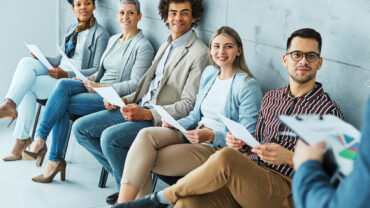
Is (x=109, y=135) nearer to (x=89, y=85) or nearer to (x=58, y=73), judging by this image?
(x=89, y=85)

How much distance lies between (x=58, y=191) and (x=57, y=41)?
276cm

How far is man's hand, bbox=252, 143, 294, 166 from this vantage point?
6.95ft

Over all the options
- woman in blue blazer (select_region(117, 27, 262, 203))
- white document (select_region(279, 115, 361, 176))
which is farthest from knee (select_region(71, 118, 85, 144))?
white document (select_region(279, 115, 361, 176))

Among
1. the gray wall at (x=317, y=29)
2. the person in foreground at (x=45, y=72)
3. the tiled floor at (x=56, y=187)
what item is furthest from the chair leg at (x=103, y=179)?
the gray wall at (x=317, y=29)

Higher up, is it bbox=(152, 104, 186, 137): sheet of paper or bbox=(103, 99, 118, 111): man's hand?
bbox=(152, 104, 186, 137): sheet of paper

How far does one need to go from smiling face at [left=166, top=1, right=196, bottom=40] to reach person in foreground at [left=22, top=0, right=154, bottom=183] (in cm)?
47

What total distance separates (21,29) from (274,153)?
4168 millimetres

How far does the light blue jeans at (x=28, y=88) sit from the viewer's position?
3.94 m

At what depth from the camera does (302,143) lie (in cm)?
139

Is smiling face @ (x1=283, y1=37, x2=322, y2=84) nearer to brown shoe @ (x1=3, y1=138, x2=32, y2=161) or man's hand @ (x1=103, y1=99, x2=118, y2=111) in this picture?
man's hand @ (x1=103, y1=99, x2=118, y2=111)

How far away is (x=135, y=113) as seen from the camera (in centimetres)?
315

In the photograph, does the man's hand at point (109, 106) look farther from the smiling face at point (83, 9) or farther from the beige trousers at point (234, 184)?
the smiling face at point (83, 9)

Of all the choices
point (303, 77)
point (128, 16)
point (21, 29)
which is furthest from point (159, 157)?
point (21, 29)

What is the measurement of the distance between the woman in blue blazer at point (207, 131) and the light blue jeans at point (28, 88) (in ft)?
5.13
